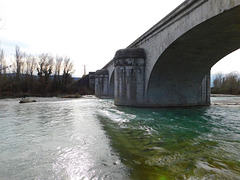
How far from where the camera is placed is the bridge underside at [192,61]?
23.5 feet

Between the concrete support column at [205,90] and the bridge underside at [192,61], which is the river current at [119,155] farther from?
the concrete support column at [205,90]

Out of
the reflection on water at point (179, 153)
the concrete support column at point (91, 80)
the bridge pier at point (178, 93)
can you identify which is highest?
the concrete support column at point (91, 80)

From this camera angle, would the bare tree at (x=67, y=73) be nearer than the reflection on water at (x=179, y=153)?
No

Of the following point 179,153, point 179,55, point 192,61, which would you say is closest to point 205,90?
point 192,61

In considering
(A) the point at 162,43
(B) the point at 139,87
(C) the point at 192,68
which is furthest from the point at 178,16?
(B) the point at 139,87

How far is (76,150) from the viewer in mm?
4305

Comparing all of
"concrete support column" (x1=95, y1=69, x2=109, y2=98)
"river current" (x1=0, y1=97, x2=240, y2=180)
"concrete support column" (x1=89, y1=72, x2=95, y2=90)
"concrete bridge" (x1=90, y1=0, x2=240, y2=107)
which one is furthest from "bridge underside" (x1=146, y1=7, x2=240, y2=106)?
"concrete support column" (x1=89, y1=72, x2=95, y2=90)

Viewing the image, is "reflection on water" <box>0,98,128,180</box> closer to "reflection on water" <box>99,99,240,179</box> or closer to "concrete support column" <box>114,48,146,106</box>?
"reflection on water" <box>99,99,240,179</box>

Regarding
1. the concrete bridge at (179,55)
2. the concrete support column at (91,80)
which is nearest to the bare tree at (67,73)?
the concrete support column at (91,80)

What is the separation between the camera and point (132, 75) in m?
13.3

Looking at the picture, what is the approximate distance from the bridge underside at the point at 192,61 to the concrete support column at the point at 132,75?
727 millimetres

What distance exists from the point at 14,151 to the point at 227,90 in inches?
1825

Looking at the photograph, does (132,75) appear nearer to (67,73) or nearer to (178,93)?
(178,93)

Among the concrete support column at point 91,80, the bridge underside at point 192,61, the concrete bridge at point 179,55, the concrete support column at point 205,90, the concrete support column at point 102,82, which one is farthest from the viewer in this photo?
the concrete support column at point 91,80
